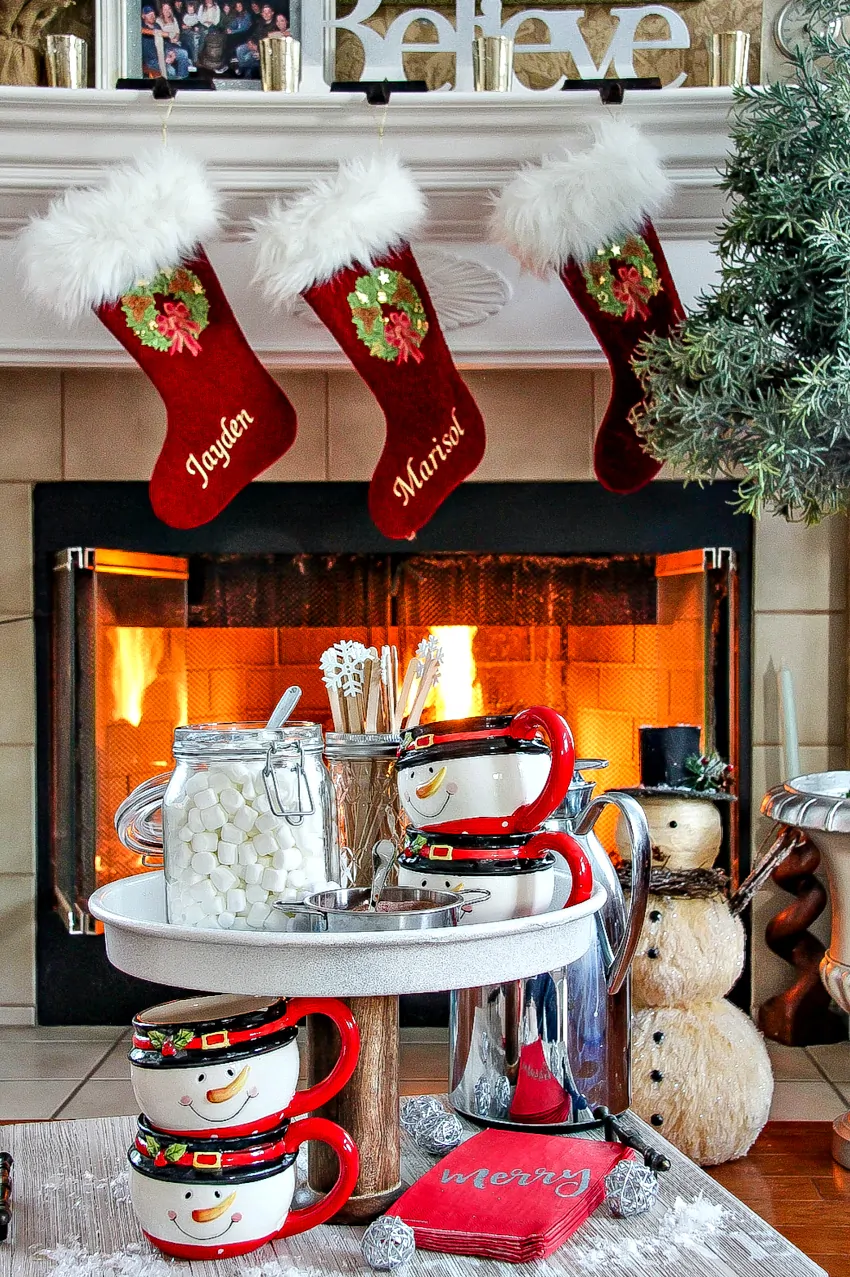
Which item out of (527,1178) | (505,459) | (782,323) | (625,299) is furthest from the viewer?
(505,459)

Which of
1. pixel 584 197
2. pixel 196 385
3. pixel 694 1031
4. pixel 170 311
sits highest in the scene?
pixel 584 197

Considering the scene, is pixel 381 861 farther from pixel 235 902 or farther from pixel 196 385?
pixel 196 385

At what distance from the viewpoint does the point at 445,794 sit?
0.79m

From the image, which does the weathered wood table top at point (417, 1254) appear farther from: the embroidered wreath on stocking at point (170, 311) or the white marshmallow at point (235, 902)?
the embroidered wreath on stocking at point (170, 311)

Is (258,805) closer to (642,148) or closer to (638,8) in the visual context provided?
(642,148)

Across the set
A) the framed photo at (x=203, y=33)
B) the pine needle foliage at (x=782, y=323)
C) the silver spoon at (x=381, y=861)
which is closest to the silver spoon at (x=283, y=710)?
the silver spoon at (x=381, y=861)

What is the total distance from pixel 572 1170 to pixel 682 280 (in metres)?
1.40

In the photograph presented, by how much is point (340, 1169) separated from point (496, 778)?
0.88 feet

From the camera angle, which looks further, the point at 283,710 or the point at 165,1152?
the point at 283,710

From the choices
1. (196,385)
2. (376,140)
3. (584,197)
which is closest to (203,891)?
(196,385)

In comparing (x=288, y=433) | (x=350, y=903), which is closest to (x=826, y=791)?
(x=288, y=433)

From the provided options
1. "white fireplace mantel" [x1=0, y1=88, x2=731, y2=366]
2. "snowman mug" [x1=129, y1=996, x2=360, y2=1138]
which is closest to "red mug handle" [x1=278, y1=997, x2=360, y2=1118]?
"snowman mug" [x1=129, y1=996, x2=360, y2=1138]

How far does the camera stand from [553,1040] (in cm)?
92

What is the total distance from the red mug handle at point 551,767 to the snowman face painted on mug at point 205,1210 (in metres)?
0.27
